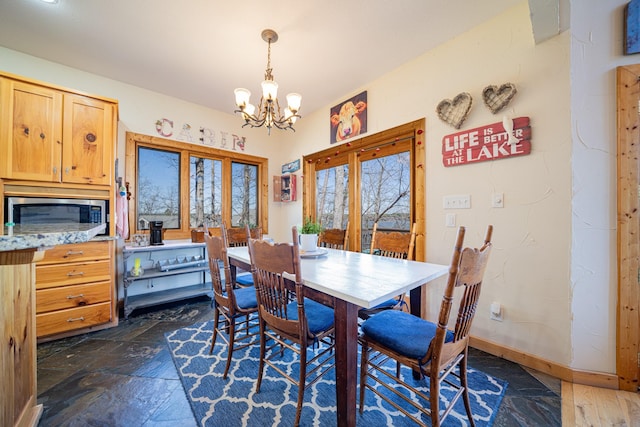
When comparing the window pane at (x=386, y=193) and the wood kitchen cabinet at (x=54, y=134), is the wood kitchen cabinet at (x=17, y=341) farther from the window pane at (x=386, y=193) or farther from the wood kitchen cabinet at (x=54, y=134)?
the window pane at (x=386, y=193)

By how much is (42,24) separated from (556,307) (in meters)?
4.76

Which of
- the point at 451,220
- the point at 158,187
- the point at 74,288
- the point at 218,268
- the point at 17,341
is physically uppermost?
the point at 158,187

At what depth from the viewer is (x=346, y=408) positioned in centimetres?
114

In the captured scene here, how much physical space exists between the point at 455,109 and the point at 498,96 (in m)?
0.33

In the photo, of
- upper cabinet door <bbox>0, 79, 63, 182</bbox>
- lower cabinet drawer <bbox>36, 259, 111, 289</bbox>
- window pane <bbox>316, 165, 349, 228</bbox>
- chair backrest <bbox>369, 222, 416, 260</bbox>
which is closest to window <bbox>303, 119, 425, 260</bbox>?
window pane <bbox>316, 165, 349, 228</bbox>

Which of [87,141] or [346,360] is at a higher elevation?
[87,141]

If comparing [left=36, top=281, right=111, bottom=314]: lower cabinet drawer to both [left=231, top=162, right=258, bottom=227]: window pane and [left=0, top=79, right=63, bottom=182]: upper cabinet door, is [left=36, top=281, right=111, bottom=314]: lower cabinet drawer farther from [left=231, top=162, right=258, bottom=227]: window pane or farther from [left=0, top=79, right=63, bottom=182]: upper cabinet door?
[left=231, top=162, right=258, bottom=227]: window pane

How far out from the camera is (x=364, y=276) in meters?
1.41

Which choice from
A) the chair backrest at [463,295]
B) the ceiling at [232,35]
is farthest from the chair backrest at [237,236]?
the chair backrest at [463,295]

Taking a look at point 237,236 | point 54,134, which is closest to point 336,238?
point 237,236

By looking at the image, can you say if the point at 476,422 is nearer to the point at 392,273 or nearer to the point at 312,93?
the point at 392,273

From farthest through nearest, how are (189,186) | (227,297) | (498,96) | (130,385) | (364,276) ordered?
(189,186), (498,96), (227,297), (130,385), (364,276)

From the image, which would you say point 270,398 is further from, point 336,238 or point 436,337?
point 336,238

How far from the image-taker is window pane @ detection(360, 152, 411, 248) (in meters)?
2.82
